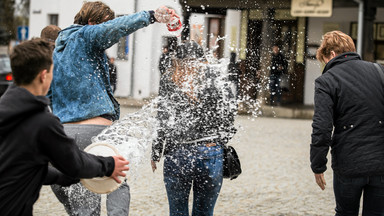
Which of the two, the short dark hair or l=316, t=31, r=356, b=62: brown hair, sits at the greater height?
l=316, t=31, r=356, b=62: brown hair

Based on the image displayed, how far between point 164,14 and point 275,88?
17979 millimetres

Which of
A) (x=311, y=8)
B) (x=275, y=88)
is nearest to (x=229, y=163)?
(x=311, y=8)

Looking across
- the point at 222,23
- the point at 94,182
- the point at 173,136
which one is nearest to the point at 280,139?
the point at 173,136

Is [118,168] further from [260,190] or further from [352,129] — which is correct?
[260,190]

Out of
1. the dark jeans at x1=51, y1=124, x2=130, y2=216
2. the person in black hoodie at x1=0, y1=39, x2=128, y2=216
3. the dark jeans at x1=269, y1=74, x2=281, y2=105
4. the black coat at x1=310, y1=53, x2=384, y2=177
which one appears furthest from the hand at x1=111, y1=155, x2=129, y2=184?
the dark jeans at x1=269, y1=74, x2=281, y2=105

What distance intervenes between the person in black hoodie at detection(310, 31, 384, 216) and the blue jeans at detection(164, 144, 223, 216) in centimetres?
70

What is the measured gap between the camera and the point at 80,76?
417 cm

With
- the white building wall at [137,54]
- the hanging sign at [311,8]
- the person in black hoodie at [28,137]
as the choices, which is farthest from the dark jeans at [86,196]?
the white building wall at [137,54]

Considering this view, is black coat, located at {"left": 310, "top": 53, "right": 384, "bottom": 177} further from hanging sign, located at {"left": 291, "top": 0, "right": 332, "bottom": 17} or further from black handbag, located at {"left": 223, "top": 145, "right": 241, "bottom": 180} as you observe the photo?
hanging sign, located at {"left": 291, "top": 0, "right": 332, "bottom": 17}

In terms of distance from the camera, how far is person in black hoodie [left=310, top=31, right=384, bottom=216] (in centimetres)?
398

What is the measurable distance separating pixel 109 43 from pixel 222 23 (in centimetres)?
2114

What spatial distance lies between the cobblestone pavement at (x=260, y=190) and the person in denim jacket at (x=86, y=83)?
88cm

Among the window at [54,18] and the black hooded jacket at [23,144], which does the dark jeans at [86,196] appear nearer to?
the black hooded jacket at [23,144]

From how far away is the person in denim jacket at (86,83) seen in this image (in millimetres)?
4137
